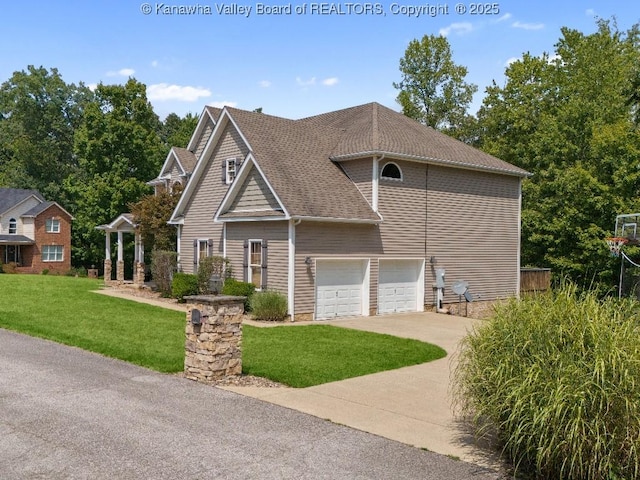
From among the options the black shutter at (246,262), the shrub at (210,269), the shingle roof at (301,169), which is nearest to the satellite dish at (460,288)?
the shingle roof at (301,169)

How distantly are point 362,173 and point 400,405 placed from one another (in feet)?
43.2

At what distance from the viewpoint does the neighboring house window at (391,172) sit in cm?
2098

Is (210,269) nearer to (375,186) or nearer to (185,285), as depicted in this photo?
(185,285)

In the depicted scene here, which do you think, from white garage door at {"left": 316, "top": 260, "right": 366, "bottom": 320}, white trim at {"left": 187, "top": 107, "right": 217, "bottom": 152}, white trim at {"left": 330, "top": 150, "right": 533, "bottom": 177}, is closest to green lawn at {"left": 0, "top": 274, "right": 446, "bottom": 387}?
white garage door at {"left": 316, "top": 260, "right": 366, "bottom": 320}

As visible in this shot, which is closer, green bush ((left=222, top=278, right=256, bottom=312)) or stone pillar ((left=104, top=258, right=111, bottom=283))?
green bush ((left=222, top=278, right=256, bottom=312))

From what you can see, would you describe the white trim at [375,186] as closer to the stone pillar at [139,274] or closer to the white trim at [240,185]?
the white trim at [240,185]

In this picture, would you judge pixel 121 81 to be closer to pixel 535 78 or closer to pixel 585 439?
pixel 535 78

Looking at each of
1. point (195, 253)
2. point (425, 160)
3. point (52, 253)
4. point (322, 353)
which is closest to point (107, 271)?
point (195, 253)

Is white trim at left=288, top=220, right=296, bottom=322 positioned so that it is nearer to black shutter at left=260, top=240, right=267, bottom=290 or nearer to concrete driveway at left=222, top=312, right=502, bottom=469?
black shutter at left=260, top=240, right=267, bottom=290

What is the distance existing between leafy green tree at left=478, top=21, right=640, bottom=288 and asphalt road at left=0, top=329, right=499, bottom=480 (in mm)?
17934

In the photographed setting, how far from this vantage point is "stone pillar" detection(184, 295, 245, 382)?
32.1 feet

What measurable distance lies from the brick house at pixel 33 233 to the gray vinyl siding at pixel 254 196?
34117 mm

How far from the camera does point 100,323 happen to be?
15.8 m

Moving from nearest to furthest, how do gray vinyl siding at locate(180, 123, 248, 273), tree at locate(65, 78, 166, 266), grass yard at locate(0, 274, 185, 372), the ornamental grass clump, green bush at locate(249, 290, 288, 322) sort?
the ornamental grass clump < grass yard at locate(0, 274, 185, 372) < green bush at locate(249, 290, 288, 322) < gray vinyl siding at locate(180, 123, 248, 273) < tree at locate(65, 78, 166, 266)
